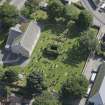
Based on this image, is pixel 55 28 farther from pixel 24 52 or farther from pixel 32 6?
pixel 24 52

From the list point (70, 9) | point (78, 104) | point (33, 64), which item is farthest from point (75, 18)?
point (78, 104)

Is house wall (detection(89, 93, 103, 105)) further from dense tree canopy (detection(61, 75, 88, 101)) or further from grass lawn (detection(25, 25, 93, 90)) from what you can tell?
grass lawn (detection(25, 25, 93, 90))

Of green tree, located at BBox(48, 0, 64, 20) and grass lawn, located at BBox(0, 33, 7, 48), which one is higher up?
green tree, located at BBox(48, 0, 64, 20)

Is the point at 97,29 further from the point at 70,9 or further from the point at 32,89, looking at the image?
the point at 32,89

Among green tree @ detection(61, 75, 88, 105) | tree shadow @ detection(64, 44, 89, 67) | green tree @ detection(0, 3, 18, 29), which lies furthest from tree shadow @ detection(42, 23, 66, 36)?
green tree @ detection(61, 75, 88, 105)

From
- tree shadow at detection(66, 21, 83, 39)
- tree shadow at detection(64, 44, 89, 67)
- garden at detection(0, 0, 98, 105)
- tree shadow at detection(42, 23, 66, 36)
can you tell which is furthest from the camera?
tree shadow at detection(42, 23, 66, 36)

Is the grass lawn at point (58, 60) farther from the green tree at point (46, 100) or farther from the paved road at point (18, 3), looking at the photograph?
the paved road at point (18, 3)

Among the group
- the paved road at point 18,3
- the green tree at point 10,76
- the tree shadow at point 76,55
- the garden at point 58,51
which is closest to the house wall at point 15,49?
the garden at point 58,51
